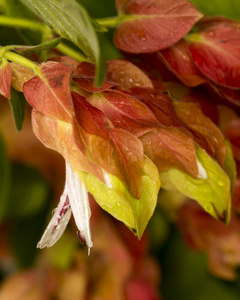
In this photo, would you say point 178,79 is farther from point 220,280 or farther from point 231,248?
point 220,280

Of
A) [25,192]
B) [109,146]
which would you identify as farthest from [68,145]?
[25,192]

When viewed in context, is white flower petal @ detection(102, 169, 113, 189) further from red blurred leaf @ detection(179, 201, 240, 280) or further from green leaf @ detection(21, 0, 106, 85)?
red blurred leaf @ detection(179, 201, 240, 280)

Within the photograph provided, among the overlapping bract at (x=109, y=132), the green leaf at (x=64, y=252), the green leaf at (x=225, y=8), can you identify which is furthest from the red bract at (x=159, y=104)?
the green leaf at (x=64, y=252)

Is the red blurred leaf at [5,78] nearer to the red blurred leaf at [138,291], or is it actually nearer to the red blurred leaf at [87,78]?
the red blurred leaf at [87,78]

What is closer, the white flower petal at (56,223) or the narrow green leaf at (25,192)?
the white flower petal at (56,223)

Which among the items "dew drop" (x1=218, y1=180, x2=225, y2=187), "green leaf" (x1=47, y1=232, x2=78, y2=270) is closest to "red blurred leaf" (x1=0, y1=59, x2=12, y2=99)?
"dew drop" (x1=218, y1=180, x2=225, y2=187)

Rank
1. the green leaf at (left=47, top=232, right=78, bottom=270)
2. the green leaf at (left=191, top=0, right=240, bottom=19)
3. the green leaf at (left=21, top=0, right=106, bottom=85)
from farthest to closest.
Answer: the green leaf at (left=47, top=232, right=78, bottom=270) → the green leaf at (left=191, top=0, right=240, bottom=19) → the green leaf at (left=21, top=0, right=106, bottom=85)
